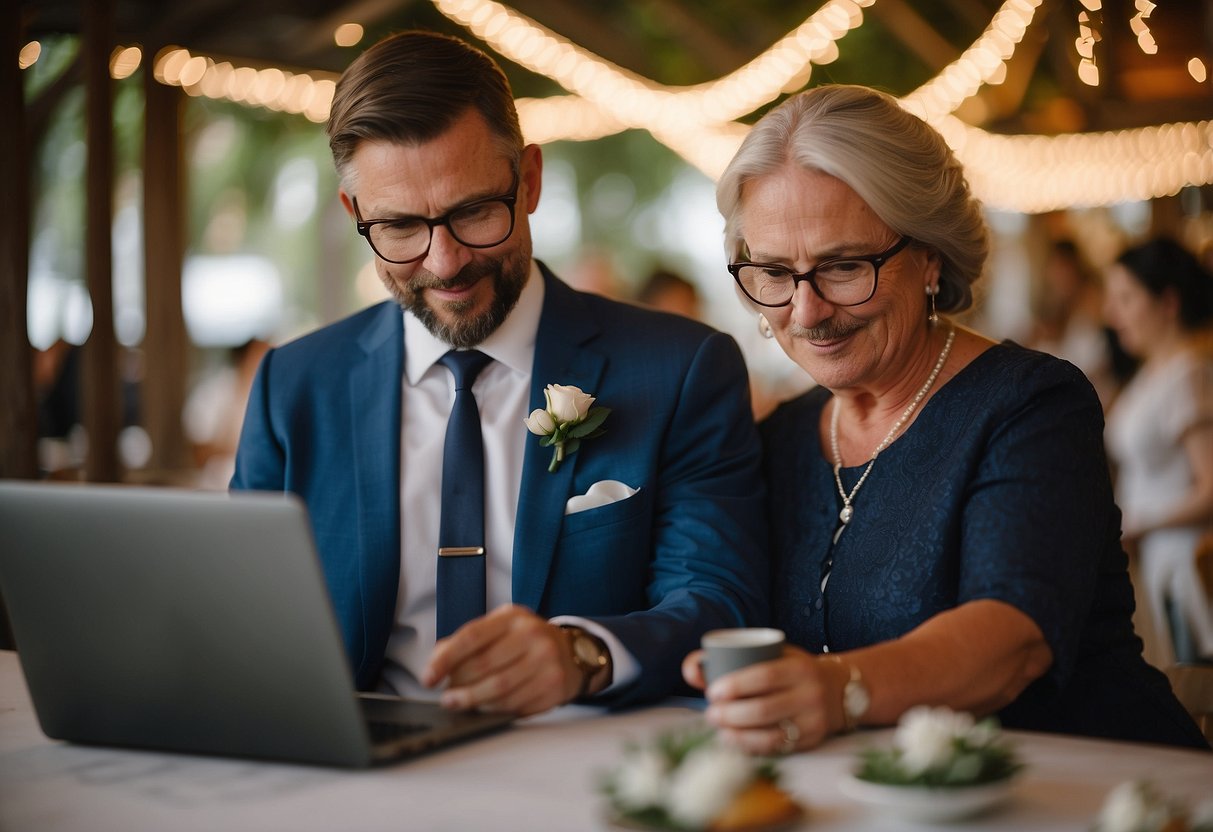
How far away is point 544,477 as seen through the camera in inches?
80.7

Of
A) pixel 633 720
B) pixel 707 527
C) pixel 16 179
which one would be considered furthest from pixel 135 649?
pixel 16 179

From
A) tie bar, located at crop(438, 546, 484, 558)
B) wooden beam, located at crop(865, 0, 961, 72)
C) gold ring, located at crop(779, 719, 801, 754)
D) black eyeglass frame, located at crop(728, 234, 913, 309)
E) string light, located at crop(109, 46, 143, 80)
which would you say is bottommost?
gold ring, located at crop(779, 719, 801, 754)

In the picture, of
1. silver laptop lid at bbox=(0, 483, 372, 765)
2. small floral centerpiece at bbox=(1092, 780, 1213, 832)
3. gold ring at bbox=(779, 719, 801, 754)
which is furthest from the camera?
gold ring at bbox=(779, 719, 801, 754)

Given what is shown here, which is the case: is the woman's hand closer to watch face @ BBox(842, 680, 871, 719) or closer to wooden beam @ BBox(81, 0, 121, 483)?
watch face @ BBox(842, 680, 871, 719)

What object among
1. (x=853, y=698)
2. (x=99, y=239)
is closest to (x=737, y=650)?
(x=853, y=698)

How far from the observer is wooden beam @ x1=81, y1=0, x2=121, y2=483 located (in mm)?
4543

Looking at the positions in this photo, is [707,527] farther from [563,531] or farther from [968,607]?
[968,607]

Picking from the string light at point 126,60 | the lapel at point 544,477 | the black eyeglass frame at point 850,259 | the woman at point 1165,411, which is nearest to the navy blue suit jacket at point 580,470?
the lapel at point 544,477

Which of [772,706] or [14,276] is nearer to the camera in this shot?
[772,706]

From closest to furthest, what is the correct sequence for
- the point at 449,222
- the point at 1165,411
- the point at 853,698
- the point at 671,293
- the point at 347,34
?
1. the point at 853,698
2. the point at 449,222
3. the point at 1165,411
4. the point at 671,293
5. the point at 347,34

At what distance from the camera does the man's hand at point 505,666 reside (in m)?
1.56

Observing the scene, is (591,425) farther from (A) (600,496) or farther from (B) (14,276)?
(B) (14,276)

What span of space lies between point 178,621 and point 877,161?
47.5 inches

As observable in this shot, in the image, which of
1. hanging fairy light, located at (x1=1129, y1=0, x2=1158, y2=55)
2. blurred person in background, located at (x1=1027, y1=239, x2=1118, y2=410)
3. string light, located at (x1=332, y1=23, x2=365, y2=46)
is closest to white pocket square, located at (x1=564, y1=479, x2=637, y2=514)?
hanging fairy light, located at (x1=1129, y1=0, x2=1158, y2=55)
